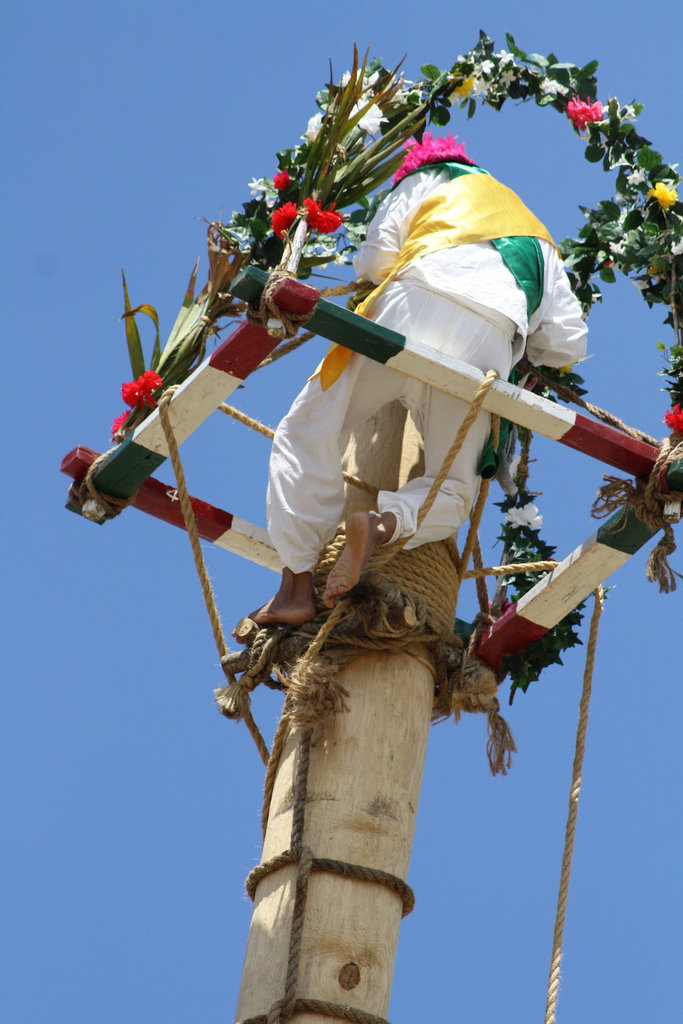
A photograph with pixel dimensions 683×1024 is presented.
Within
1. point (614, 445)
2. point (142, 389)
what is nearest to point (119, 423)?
point (142, 389)

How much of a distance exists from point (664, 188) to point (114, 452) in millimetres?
2255

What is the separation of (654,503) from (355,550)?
0.84 meters

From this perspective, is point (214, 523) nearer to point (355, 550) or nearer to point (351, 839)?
point (355, 550)

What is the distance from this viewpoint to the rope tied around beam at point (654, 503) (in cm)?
373

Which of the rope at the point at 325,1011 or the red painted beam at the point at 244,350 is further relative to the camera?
the red painted beam at the point at 244,350

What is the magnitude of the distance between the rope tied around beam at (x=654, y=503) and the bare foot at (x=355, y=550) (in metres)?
0.64

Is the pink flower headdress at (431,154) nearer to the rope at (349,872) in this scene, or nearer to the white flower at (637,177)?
the white flower at (637,177)

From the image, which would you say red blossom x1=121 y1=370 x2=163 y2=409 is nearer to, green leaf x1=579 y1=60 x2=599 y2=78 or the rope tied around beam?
the rope tied around beam

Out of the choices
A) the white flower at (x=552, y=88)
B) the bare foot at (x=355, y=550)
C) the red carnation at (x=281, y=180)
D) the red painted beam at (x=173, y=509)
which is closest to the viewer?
the bare foot at (x=355, y=550)

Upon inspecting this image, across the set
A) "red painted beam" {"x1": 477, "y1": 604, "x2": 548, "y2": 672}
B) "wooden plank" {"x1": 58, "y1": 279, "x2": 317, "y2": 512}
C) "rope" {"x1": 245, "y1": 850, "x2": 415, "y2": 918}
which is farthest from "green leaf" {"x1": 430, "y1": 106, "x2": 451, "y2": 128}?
"rope" {"x1": 245, "y1": 850, "x2": 415, "y2": 918}

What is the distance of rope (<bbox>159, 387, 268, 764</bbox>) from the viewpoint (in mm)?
3904

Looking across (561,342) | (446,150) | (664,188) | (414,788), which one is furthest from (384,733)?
(664,188)

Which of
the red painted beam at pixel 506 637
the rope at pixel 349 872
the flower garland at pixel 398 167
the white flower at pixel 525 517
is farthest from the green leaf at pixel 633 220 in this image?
the rope at pixel 349 872

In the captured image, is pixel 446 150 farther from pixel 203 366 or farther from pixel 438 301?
pixel 203 366
